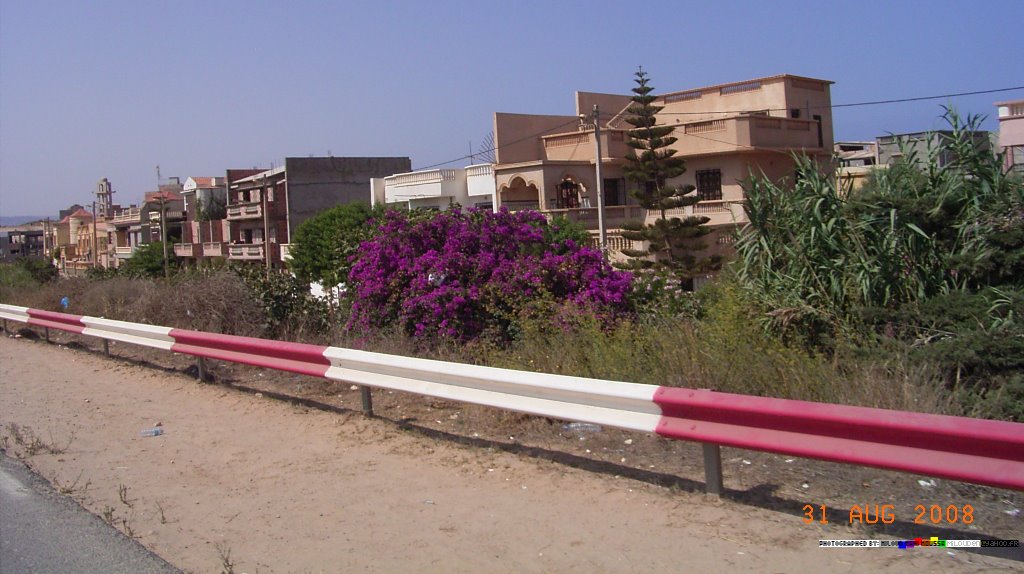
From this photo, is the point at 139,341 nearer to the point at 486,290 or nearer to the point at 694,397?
the point at 486,290

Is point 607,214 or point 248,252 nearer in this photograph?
point 607,214

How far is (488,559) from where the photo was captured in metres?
4.93

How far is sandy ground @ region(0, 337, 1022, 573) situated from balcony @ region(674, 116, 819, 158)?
34197 mm

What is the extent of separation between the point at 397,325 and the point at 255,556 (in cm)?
553

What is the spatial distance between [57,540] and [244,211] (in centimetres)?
7482

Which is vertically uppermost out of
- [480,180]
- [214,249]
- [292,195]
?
[292,195]

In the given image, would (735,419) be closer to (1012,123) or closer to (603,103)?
(1012,123)

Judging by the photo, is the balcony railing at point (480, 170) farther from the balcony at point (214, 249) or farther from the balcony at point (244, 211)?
the balcony at point (214, 249)

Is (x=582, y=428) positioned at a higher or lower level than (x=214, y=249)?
lower

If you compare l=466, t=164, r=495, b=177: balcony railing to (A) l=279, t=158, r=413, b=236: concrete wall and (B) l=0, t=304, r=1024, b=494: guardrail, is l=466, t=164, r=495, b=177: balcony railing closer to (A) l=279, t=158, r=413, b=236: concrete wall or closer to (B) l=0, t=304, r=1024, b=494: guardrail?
(A) l=279, t=158, r=413, b=236: concrete wall

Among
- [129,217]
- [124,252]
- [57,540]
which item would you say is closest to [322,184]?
[124,252]

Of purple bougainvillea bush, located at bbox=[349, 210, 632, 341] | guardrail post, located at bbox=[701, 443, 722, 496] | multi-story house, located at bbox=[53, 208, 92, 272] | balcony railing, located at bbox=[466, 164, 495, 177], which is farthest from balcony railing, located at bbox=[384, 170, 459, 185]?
multi-story house, located at bbox=[53, 208, 92, 272]

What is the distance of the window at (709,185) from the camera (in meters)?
41.1

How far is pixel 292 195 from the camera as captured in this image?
71000 mm
